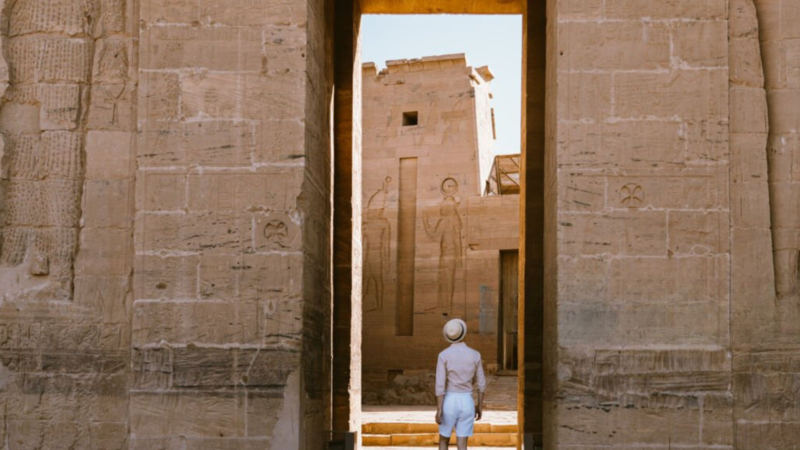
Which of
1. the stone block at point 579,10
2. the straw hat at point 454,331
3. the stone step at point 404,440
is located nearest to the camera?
the stone block at point 579,10

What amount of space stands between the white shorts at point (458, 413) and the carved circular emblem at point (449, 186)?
43.5 feet

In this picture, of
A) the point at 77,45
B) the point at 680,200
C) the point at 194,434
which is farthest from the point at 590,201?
the point at 77,45

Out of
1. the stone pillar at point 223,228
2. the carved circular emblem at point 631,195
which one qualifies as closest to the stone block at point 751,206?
the carved circular emblem at point 631,195

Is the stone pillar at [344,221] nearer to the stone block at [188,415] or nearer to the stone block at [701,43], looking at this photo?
the stone block at [188,415]

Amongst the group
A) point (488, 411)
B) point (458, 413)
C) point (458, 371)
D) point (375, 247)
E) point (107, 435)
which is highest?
point (375, 247)

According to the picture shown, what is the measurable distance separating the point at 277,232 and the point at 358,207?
10.8 feet

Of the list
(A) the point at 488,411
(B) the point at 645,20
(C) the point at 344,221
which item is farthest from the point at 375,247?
(B) the point at 645,20

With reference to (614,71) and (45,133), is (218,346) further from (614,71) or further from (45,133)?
(614,71)

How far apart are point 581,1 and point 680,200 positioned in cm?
153

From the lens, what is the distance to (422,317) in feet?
64.2

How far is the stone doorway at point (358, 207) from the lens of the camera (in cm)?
877

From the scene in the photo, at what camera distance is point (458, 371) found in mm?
6883

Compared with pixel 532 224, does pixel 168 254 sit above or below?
below

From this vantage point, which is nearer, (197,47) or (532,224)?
(197,47)
